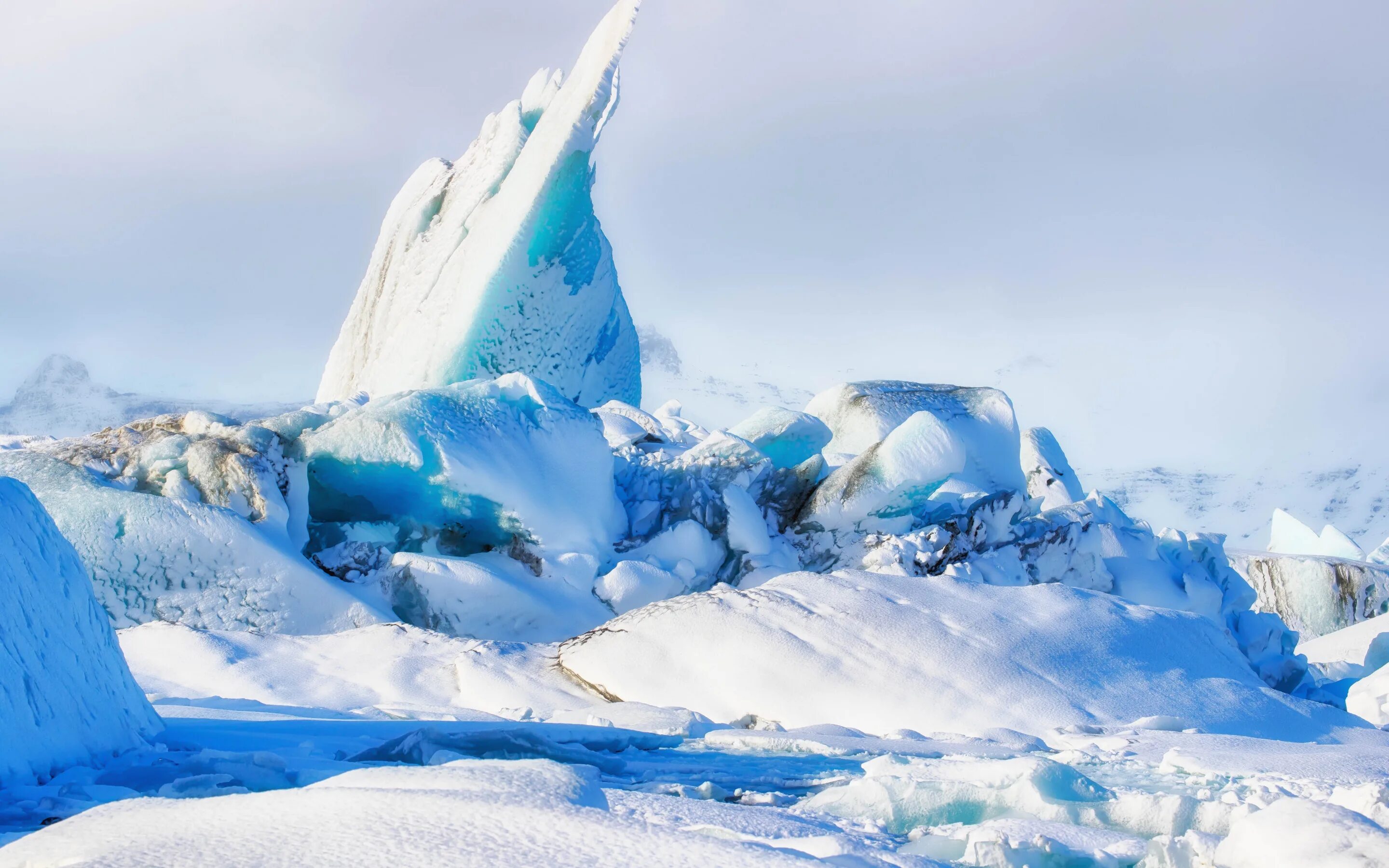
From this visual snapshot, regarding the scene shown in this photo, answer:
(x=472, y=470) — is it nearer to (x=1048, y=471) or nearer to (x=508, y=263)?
(x=508, y=263)

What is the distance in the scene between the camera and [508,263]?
30.2 ft

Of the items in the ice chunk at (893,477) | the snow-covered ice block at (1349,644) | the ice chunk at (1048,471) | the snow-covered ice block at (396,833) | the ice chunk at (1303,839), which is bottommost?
the snow-covered ice block at (1349,644)

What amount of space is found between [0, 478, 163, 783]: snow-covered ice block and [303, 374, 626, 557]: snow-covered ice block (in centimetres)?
397

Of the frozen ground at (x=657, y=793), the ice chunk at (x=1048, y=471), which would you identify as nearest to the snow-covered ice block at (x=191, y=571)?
the frozen ground at (x=657, y=793)

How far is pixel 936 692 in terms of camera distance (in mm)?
4449

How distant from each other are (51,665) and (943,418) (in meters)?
7.15

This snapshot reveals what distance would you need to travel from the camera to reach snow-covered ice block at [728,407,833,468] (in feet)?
28.8

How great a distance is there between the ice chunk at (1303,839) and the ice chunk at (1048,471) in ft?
26.3

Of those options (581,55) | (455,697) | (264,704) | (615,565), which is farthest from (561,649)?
(581,55)

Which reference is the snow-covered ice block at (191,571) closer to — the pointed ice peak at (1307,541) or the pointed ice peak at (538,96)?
the pointed ice peak at (538,96)

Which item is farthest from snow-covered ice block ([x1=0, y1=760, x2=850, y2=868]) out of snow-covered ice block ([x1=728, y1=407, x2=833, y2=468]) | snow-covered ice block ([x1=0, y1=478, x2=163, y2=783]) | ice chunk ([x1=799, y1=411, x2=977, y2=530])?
snow-covered ice block ([x1=728, y1=407, x2=833, y2=468])

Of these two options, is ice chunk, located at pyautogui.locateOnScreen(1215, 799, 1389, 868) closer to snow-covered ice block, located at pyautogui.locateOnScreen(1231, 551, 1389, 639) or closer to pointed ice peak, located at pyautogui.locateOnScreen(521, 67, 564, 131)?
pointed ice peak, located at pyautogui.locateOnScreen(521, 67, 564, 131)

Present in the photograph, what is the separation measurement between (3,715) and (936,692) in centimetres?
319

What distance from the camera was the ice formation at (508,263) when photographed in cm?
933
